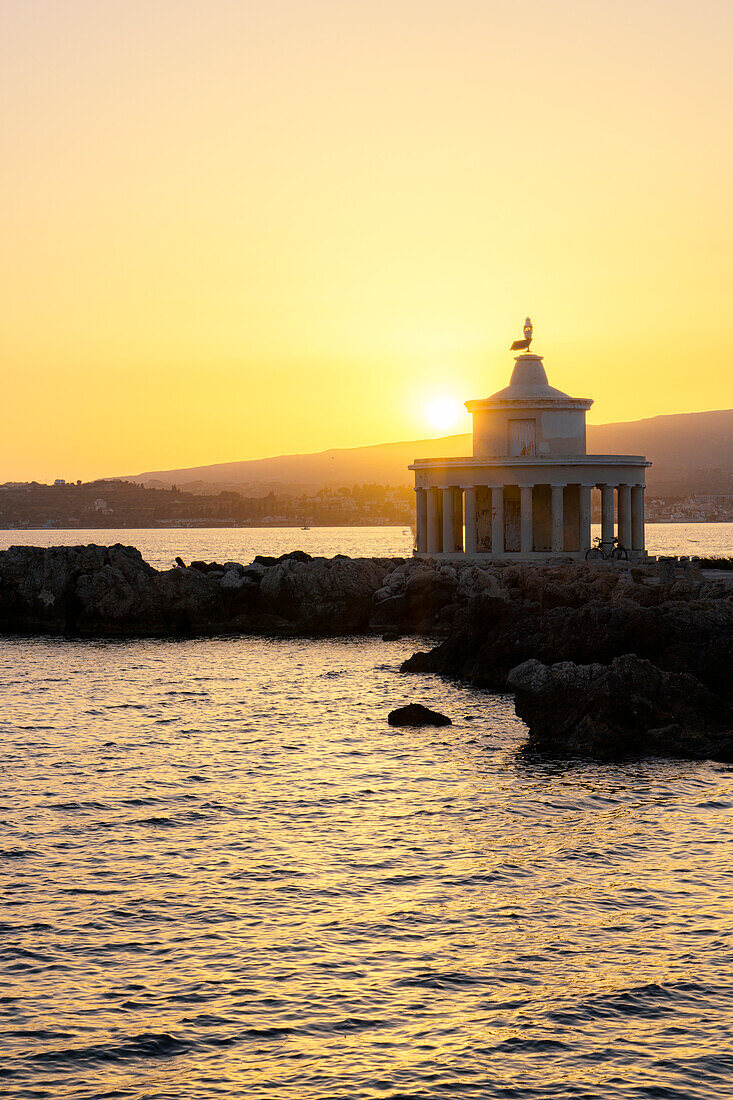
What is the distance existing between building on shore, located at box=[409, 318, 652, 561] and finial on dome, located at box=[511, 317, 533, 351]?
1.8 inches

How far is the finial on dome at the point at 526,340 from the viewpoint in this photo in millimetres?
56178

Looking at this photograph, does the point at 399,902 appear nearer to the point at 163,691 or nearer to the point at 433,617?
the point at 163,691

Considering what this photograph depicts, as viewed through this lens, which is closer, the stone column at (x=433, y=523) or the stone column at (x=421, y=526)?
the stone column at (x=433, y=523)

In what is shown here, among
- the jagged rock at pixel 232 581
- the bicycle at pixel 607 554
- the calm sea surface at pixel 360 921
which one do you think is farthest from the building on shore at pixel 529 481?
the calm sea surface at pixel 360 921

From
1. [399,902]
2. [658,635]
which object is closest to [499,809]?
[399,902]

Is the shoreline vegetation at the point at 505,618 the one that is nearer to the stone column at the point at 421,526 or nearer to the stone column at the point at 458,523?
the stone column at the point at 458,523

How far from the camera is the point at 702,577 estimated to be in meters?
43.8

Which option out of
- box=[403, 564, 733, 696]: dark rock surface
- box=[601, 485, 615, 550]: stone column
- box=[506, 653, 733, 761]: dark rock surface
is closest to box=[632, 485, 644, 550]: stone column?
box=[601, 485, 615, 550]: stone column

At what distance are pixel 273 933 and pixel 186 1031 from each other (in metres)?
2.65

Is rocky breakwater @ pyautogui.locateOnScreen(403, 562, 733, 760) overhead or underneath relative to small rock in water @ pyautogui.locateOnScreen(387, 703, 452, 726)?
overhead

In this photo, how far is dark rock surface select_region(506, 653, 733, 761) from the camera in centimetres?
2322

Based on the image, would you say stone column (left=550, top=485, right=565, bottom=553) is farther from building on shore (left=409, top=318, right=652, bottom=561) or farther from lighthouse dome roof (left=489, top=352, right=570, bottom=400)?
lighthouse dome roof (left=489, top=352, right=570, bottom=400)

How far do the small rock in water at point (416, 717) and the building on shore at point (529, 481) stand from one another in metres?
24.5

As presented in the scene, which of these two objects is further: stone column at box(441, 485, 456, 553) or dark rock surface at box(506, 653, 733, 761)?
stone column at box(441, 485, 456, 553)
